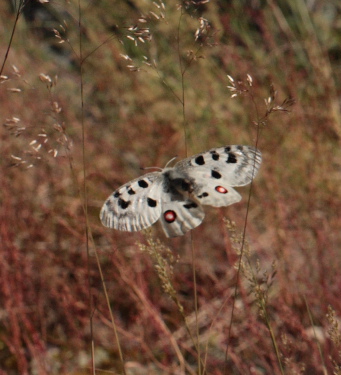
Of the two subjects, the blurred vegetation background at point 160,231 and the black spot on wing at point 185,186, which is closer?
the black spot on wing at point 185,186

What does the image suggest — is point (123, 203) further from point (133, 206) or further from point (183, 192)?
point (183, 192)

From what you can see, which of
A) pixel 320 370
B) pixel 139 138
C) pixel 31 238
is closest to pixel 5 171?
pixel 31 238

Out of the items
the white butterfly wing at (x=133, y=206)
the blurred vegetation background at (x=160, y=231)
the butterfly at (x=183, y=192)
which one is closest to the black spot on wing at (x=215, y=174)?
the butterfly at (x=183, y=192)

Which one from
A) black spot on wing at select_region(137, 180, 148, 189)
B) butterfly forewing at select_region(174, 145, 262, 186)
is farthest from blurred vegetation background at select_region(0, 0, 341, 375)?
black spot on wing at select_region(137, 180, 148, 189)

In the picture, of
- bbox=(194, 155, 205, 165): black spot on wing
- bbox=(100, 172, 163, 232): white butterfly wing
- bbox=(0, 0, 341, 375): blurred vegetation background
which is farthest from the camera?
bbox=(0, 0, 341, 375): blurred vegetation background

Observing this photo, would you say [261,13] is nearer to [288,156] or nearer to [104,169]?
[288,156]

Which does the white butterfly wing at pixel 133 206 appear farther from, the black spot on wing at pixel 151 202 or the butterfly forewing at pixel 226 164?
the butterfly forewing at pixel 226 164

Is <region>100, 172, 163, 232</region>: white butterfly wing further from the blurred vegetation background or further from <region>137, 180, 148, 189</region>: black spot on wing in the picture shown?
the blurred vegetation background
